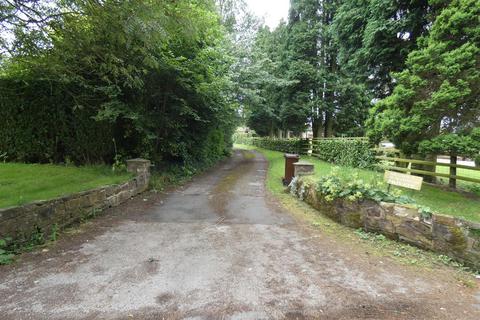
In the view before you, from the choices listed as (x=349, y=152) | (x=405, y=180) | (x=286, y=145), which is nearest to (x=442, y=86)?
(x=405, y=180)

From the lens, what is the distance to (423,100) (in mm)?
6992

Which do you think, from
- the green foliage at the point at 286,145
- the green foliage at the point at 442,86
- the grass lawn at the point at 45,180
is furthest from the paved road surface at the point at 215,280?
the green foliage at the point at 286,145

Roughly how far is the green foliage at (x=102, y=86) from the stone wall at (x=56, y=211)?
2.22m

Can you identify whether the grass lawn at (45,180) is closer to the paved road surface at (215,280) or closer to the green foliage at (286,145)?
the paved road surface at (215,280)

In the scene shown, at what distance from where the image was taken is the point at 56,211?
4777mm

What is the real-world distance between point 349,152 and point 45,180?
1181 centimetres

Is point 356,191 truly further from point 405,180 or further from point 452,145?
point 452,145

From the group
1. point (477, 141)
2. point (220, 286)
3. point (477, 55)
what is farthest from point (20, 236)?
point (477, 55)

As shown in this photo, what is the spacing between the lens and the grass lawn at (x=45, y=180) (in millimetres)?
4859

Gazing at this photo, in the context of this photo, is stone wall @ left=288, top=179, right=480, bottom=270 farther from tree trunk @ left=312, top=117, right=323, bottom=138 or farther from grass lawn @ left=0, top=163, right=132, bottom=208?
tree trunk @ left=312, top=117, right=323, bottom=138

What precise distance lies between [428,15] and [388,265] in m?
7.66

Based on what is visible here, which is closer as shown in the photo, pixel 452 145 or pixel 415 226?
pixel 415 226

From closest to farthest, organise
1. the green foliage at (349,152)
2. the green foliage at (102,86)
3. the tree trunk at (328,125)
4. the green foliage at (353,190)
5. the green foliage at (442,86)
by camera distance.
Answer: the green foliage at (353,190)
the green foliage at (102,86)
the green foliage at (442,86)
the green foliage at (349,152)
the tree trunk at (328,125)

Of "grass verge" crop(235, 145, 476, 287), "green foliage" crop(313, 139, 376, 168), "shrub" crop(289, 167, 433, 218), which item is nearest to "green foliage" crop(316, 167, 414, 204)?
"shrub" crop(289, 167, 433, 218)
